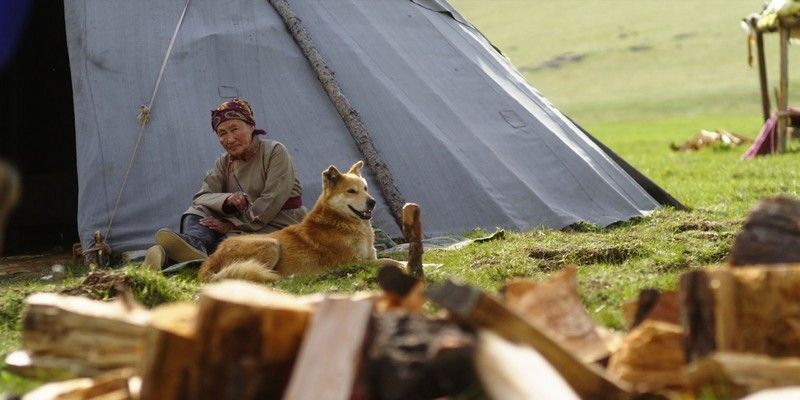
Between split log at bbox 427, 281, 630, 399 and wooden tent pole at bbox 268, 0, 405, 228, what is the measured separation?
625cm

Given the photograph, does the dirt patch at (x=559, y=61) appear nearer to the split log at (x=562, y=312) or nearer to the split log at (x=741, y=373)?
the split log at (x=562, y=312)

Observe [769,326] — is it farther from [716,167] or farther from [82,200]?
[716,167]

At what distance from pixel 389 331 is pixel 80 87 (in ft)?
23.4

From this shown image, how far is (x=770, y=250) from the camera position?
381 cm

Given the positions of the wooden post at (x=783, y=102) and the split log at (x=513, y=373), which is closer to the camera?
the split log at (x=513, y=373)

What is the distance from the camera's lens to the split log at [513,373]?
10.3 feet

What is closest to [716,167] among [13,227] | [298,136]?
[298,136]

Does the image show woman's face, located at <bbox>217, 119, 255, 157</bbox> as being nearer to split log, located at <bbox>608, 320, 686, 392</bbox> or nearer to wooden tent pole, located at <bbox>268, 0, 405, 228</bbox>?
wooden tent pole, located at <bbox>268, 0, 405, 228</bbox>

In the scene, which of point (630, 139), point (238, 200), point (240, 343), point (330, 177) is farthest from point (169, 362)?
point (630, 139)

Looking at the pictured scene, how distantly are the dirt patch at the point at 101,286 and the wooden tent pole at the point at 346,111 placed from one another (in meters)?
3.15

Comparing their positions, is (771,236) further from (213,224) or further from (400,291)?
(213,224)

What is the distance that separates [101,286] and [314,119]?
3.62 metres

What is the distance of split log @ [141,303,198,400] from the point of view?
11.0 ft

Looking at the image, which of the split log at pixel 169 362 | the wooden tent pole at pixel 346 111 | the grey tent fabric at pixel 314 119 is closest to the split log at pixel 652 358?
the split log at pixel 169 362
